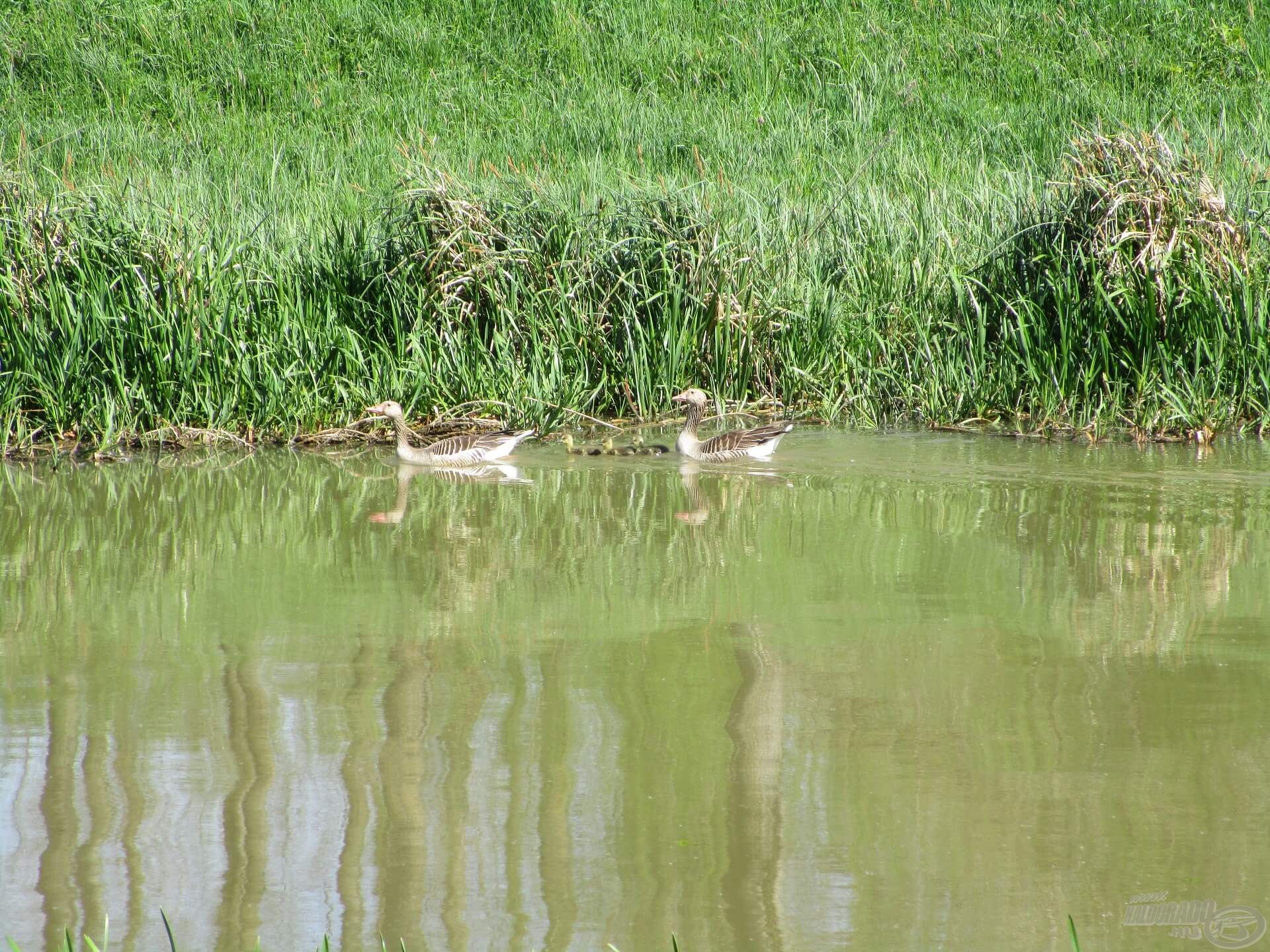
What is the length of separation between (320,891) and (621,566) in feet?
10.7

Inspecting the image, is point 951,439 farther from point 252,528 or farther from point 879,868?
point 879,868

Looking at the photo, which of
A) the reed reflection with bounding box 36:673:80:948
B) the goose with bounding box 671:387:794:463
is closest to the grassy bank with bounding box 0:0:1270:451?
the goose with bounding box 671:387:794:463

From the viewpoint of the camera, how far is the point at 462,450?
9.34 metres

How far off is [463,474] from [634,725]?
489cm

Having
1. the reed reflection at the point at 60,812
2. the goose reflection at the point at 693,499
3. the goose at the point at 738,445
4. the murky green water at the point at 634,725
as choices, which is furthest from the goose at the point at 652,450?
the reed reflection at the point at 60,812

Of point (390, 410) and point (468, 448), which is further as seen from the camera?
point (390, 410)

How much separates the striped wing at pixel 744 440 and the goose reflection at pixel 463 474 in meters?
1.25

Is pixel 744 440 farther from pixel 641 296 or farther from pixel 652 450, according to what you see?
pixel 641 296

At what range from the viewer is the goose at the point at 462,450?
9328mm

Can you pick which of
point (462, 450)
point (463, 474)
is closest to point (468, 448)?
point (462, 450)

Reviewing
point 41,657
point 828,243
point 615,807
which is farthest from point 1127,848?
point 828,243

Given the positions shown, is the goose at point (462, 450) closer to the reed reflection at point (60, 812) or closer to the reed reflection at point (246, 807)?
the reed reflection at point (246, 807)

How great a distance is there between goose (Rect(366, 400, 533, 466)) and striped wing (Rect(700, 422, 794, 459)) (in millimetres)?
1312

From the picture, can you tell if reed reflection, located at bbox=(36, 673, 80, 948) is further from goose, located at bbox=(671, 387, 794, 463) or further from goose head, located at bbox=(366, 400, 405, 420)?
goose, located at bbox=(671, 387, 794, 463)
